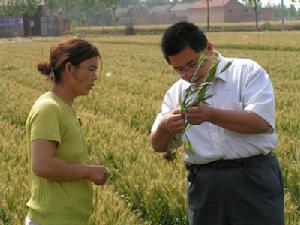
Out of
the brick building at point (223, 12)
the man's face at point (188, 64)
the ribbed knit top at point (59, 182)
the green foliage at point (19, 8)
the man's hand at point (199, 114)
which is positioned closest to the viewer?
the man's hand at point (199, 114)

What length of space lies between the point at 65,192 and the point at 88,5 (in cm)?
8783

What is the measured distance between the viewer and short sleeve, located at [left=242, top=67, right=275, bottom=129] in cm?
279

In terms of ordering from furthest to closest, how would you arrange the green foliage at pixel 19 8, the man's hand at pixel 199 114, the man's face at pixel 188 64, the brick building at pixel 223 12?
the brick building at pixel 223 12
the green foliage at pixel 19 8
the man's face at pixel 188 64
the man's hand at pixel 199 114

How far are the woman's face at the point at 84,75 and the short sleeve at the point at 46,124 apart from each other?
22cm

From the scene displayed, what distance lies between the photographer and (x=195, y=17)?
123 meters

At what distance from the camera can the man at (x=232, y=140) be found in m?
2.85

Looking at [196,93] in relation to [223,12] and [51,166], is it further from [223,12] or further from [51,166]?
[223,12]

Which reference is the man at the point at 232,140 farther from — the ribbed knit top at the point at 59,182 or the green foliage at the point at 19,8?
the green foliage at the point at 19,8

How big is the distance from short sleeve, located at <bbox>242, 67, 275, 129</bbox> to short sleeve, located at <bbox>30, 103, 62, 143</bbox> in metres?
0.99

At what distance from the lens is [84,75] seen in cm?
292

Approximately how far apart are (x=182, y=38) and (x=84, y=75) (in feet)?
1.88

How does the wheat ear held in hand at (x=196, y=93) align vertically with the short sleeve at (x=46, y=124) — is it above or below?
above

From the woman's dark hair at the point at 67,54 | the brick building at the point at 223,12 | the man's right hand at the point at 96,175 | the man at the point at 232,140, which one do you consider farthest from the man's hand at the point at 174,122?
the brick building at the point at 223,12

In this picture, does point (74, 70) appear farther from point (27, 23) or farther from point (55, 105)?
point (27, 23)
